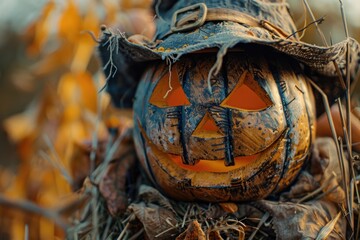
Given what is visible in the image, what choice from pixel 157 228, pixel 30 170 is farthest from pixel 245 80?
pixel 30 170

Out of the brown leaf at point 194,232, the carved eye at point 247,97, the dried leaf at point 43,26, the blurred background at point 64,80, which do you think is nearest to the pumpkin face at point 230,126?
the carved eye at point 247,97

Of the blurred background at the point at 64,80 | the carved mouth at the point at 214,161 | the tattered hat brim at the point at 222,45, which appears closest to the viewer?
the tattered hat brim at the point at 222,45

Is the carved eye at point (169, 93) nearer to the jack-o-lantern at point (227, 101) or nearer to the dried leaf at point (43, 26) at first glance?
the jack-o-lantern at point (227, 101)

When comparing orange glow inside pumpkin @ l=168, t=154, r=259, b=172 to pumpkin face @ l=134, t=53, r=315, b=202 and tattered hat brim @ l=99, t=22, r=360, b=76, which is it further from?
tattered hat brim @ l=99, t=22, r=360, b=76

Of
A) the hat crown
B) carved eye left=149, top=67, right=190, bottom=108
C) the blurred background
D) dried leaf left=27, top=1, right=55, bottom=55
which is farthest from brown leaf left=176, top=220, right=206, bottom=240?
dried leaf left=27, top=1, right=55, bottom=55

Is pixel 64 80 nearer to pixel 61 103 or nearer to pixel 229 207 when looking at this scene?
pixel 61 103

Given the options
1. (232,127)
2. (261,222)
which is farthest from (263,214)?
(232,127)

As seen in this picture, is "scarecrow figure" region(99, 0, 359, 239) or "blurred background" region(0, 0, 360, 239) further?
"blurred background" region(0, 0, 360, 239)

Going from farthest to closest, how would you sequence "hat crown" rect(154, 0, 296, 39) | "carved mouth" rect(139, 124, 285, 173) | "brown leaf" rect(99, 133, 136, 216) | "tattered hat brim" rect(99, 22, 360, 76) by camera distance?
"brown leaf" rect(99, 133, 136, 216) < "hat crown" rect(154, 0, 296, 39) < "carved mouth" rect(139, 124, 285, 173) < "tattered hat brim" rect(99, 22, 360, 76)
